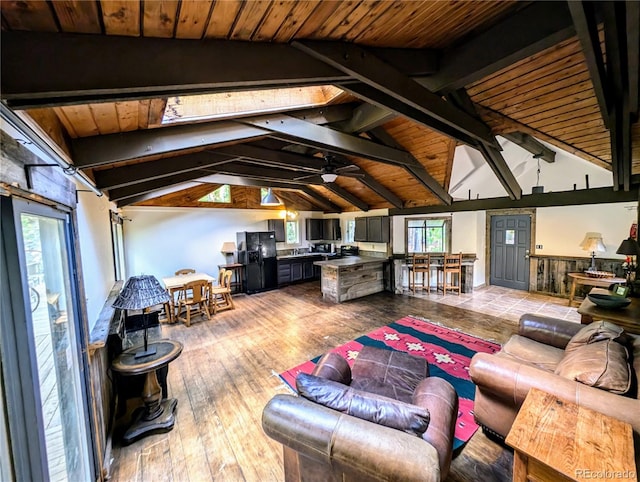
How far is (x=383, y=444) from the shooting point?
1130 millimetres

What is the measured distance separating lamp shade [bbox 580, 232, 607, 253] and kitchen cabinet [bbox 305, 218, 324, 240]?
6660 millimetres

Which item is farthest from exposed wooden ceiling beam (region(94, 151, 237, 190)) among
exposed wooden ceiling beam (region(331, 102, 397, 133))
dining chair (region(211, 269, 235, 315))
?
dining chair (region(211, 269, 235, 315))

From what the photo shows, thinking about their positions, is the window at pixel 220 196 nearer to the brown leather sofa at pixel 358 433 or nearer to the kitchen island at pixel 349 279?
the kitchen island at pixel 349 279

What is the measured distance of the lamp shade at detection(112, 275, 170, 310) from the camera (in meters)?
2.01

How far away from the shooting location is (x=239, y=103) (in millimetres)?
2484

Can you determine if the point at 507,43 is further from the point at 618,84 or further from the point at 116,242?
the point at 116,242

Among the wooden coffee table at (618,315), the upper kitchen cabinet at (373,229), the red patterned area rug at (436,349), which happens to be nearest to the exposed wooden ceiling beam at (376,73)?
the wooden coffee table at (618,315)

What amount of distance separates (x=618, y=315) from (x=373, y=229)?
5047 mm

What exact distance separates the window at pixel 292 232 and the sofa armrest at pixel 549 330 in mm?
6851

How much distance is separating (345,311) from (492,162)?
3.81 meters

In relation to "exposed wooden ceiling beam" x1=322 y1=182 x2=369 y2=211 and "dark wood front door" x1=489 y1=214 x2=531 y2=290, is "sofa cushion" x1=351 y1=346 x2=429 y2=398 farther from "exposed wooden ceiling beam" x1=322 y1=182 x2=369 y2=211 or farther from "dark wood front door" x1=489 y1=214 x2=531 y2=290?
"dark wood front door" x1=489 y1=214 x2=531 y2=290

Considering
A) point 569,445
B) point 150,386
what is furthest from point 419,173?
point 150,386

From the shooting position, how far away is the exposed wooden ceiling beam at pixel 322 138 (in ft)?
9.63

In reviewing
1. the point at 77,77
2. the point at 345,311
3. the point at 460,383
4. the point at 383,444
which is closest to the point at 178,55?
the point at 77,77
